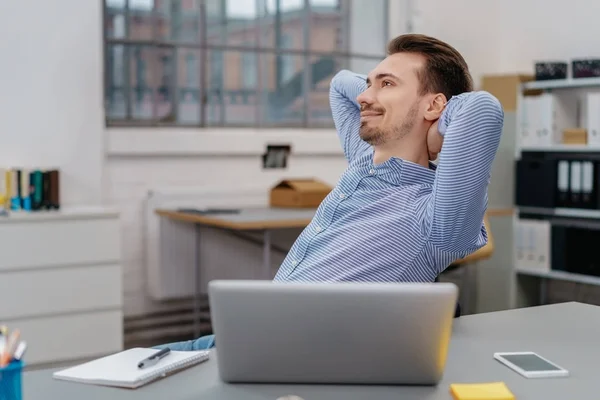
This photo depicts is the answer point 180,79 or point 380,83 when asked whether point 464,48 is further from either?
point 380,83

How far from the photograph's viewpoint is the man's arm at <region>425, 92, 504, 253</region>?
148cm

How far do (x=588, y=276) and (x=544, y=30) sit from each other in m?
1.60

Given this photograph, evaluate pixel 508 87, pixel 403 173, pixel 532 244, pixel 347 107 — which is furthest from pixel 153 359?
pixel 508 87

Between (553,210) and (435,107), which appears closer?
(435,107)

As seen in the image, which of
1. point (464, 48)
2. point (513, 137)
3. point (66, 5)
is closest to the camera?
point (66, 5)

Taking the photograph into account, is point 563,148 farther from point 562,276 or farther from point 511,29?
point 511,29

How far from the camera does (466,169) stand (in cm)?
147

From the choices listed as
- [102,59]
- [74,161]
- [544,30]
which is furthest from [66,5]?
[544,30]

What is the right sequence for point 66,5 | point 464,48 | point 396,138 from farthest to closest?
point 464,48
point 66,5
point 396,138

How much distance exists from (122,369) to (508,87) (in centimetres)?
404

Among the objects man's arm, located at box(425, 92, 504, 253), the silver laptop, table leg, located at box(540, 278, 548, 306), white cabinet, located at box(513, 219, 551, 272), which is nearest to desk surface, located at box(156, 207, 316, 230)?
white cabinet, located at box(513, 219, 551, 272)

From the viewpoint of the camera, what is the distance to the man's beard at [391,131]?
1.77 m

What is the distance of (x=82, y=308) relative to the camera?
3.55 m

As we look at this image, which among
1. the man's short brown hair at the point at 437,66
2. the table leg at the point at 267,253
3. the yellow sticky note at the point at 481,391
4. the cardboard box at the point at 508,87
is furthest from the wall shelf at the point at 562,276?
the yellow sticky note at the point at 481,391
